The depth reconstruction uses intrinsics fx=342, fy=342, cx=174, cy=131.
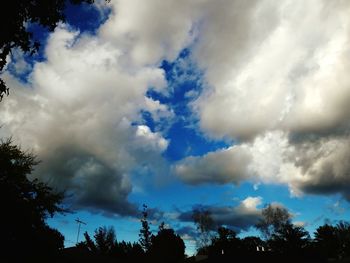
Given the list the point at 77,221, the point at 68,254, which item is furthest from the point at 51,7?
the point at 77,221

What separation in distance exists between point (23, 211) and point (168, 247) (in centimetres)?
4470

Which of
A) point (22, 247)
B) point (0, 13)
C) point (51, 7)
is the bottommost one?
point (22, 247)

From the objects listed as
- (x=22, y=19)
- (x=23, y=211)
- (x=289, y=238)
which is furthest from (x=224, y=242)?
(x=22, y=19)

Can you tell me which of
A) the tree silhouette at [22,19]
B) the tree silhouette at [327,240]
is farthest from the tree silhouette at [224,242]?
the tree silhouette at [22,19]

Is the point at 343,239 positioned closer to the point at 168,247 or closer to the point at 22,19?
the point at 168,247

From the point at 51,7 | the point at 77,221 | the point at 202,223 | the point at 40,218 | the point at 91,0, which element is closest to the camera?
the point at 51,7

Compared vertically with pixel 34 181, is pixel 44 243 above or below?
below

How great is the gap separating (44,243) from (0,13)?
22.7 meters

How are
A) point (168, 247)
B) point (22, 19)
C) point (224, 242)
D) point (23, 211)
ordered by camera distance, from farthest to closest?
1. point (224, 242)
2. point (168, 247)
3. point (23, 211)
4. point (22, 19)

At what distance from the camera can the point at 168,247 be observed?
68688 mm

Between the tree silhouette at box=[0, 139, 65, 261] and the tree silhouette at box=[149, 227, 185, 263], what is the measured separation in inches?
1363

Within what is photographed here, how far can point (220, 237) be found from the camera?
8325cm

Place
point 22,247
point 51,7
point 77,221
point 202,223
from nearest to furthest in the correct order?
point 51,7 → point 22,247 → point 77,221 → point 202,223

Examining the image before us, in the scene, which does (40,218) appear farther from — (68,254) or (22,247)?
(68,254)
